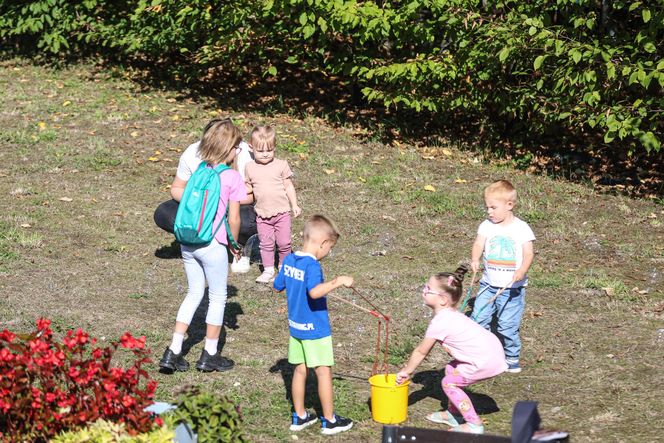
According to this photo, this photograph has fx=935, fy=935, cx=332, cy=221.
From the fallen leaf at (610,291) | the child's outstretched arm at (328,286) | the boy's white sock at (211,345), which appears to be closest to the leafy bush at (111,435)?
the child's outstretched arm at (328,286)

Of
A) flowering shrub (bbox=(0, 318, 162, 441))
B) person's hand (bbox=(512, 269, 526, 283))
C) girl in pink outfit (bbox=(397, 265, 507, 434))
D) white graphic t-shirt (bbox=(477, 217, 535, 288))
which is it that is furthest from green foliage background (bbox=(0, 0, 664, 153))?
flowering shrub (bbox=(0, 318, 162, 441))

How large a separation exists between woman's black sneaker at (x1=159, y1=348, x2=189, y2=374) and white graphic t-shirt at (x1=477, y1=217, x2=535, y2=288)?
2300 mm

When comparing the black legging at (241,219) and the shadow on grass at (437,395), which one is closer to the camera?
the shadow on grass at (437,395)

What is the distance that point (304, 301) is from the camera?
18.5 feet

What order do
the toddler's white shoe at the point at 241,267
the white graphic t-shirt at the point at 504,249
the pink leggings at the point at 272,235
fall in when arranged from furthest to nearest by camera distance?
1. the toddler's white shoe at the point at 241,267
2. the pink leggings at the point at 272,235
3. the white graphic t-shirt at the point at 504,249

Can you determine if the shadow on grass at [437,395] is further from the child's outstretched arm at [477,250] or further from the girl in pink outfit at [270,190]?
the girl in pink outfit at [270,190]

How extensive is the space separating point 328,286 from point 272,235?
3.33 meters

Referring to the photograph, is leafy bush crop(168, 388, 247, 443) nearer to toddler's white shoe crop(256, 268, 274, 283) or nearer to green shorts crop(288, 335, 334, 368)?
green shorts crop(288, 335, 334, 368)

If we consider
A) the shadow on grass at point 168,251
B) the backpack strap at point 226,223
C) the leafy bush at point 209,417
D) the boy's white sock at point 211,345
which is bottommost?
the boy's white sock at point 211,345

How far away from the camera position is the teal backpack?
6316mm

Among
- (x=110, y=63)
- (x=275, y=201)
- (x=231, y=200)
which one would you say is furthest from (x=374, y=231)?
(x=110, y=63)

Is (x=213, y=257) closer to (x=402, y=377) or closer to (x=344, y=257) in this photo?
(x=402, y=377)

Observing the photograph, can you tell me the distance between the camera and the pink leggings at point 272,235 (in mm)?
8633

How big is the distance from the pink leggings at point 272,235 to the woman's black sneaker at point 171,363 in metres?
2.20
